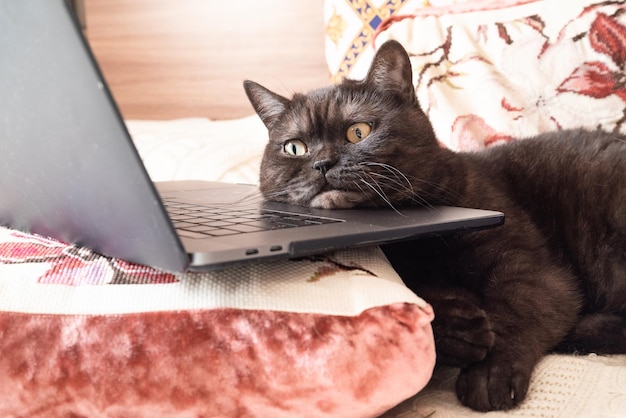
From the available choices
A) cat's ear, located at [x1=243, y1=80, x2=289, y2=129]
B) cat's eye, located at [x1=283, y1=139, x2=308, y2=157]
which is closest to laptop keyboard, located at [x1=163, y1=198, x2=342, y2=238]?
cat's eye, located at [x1=283, y1=139, x2=308, y2=157]

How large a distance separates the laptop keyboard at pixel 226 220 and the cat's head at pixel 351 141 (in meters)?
0.12

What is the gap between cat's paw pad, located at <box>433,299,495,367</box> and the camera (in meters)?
0.77

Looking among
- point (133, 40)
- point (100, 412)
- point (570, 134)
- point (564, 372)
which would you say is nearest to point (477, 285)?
point (564, 372)

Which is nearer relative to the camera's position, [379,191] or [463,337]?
[463,337]

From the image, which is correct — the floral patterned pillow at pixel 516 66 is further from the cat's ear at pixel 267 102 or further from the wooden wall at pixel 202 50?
the wooden wall at pixel 202 50

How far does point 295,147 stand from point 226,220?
0.38 meters

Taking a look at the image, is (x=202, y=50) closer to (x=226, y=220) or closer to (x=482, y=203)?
(x=482, y=203)

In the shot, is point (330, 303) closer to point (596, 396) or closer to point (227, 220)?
point (227, 220)

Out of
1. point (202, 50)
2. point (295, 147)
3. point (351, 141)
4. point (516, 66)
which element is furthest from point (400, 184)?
point (202, 50)

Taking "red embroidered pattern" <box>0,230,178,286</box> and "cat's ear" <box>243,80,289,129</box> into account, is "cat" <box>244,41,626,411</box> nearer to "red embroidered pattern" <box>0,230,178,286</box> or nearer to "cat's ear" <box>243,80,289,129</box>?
"cat's ear" <box>243,80,289,129</box>

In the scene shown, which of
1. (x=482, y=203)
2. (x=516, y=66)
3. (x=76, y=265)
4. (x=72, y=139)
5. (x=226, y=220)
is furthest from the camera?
(x=516, y=66)

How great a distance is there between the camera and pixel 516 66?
4.78 feet

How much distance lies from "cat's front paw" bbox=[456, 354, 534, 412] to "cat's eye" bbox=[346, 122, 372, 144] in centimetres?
47

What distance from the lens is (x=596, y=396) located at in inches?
27.8
